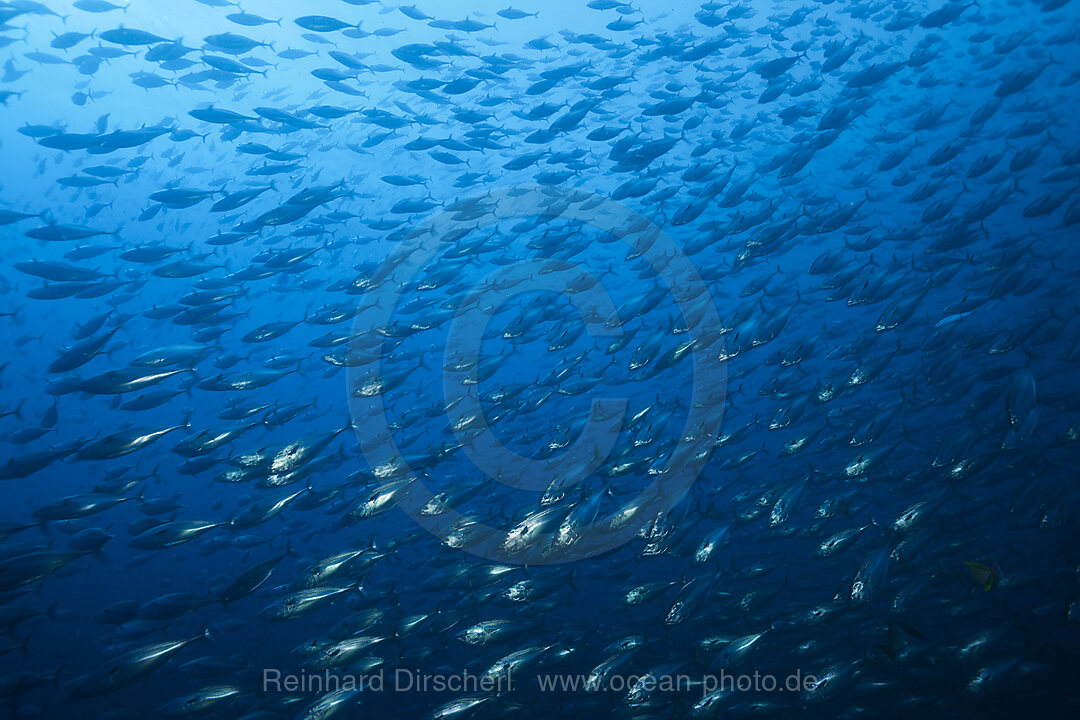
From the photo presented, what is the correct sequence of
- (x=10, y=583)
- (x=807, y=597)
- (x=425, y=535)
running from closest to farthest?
1. (x=10, y=583)
2. (x=425, y=535)
3. (x=807, y=597)

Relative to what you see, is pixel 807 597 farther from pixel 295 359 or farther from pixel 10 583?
pixel 10 583

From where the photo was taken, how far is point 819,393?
22.7 ft

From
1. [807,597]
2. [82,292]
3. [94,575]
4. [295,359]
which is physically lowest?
[94,575]

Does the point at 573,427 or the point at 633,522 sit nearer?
the point at 633,522

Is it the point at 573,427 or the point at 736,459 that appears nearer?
the point at 573,427

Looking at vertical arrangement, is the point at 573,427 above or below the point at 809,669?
above

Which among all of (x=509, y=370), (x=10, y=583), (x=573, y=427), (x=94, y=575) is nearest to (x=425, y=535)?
(x=573, y=427)

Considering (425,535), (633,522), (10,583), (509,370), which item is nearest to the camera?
(10,583)

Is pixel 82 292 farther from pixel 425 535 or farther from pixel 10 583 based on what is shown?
pixel 425 535

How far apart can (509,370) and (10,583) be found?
46.2m

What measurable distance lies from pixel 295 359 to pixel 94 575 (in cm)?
2264

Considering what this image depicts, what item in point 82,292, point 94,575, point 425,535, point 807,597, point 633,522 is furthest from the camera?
point 94,575

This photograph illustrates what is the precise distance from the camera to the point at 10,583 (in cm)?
491

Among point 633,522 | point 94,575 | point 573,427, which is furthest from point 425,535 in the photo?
point 94,575
